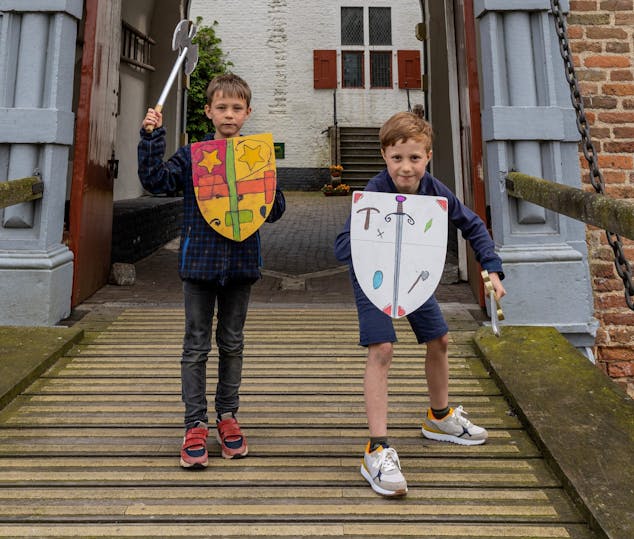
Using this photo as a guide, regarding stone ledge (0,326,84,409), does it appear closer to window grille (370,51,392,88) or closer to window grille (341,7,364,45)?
window grille (370,51,392,88)

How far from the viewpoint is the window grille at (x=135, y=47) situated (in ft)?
23.1

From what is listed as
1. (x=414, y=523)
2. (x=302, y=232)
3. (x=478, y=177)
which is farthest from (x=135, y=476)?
(x=302, y=232)

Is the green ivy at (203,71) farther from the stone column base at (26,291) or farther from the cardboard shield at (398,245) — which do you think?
the cardboard shield at (398,245)

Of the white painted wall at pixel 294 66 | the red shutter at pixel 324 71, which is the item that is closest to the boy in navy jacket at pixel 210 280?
the white painted wall at pixel 294 66

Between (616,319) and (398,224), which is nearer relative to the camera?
(398,224)

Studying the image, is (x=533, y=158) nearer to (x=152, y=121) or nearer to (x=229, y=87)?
(x=229, y=87)

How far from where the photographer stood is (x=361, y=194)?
6.93 ft

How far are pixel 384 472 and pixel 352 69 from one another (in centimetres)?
1687

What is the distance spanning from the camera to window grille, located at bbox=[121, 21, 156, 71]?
7.03 metres

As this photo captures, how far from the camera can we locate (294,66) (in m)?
17.5

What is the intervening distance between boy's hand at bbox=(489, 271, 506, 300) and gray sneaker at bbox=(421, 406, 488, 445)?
584 millimetres

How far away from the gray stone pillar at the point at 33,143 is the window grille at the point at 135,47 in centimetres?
335

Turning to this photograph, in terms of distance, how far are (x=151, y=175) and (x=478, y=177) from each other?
8.44 ft

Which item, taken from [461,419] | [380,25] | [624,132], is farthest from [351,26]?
[461,419]
